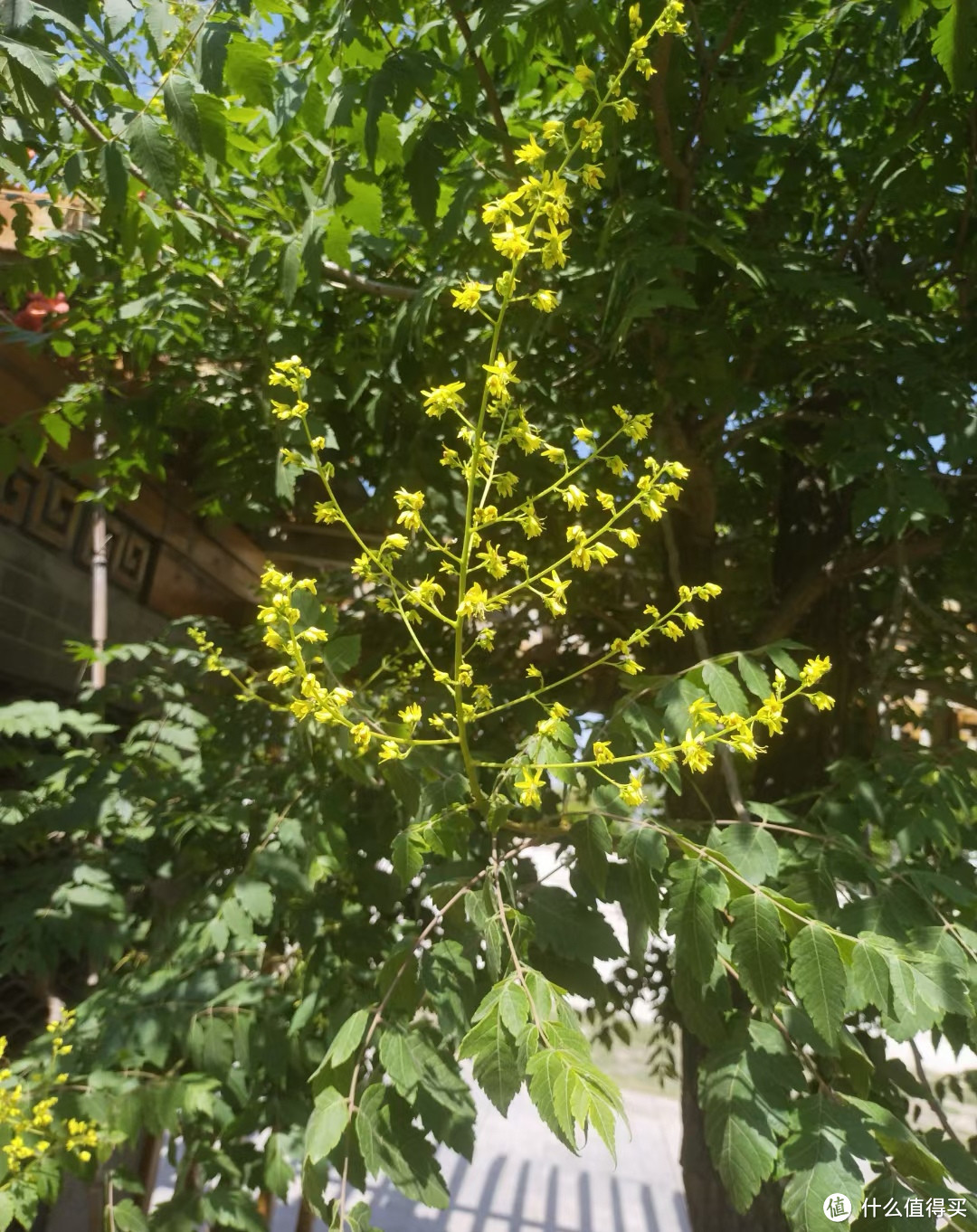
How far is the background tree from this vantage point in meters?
1.33

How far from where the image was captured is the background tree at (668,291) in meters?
1.33

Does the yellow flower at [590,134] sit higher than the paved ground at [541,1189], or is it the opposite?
the yellow flower at [590,134]

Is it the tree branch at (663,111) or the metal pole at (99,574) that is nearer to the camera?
the tree branch at (663,111)

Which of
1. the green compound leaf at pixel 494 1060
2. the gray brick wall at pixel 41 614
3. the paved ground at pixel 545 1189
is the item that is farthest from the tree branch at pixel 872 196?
the paved ground at pixel 545 1189

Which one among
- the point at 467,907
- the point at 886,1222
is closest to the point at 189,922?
the point at 467,907

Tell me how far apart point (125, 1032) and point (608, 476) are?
5.27 feet

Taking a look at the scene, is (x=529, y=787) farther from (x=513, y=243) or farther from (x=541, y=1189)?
(x=541, y=1189)

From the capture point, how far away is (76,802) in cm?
194

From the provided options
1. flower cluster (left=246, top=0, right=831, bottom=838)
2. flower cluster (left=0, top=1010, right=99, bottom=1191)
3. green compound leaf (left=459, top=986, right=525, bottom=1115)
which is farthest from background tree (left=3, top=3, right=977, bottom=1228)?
flower cluster (left=0, top=1010, right=99, bottom=1191)

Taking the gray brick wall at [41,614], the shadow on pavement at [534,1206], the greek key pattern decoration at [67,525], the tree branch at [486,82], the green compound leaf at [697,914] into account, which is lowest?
the shadow on pavement at [534,1206]

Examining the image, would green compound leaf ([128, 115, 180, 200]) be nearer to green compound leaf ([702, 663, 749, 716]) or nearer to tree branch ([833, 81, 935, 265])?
green compound leaf ([702, 663, 749, 716])

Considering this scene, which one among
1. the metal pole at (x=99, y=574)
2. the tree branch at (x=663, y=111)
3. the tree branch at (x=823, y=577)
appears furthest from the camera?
the metal pole at (x=99, y=574)

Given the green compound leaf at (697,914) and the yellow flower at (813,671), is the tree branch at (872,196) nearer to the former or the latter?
the yellow flower at (813,671)

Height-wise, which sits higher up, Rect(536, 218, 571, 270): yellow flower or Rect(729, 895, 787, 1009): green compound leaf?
Rect(536, 218, 571, 270): yellow flower
